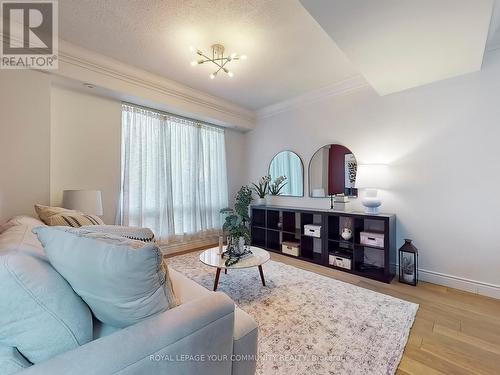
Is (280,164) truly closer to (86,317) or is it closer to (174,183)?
(174,183)

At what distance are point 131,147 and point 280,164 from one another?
8.10ft

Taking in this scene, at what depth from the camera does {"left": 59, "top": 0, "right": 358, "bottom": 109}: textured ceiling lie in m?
1.93

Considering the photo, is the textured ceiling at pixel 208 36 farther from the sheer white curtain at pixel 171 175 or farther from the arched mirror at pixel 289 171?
the arched mirror at pixel 289 171

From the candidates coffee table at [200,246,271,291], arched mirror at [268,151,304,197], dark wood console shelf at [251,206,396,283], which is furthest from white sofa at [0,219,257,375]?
arched mirror at [268,151,304,197]

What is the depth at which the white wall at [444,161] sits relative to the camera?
2316mm

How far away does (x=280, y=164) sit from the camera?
4.14 m

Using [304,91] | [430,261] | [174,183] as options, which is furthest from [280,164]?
[430,261]

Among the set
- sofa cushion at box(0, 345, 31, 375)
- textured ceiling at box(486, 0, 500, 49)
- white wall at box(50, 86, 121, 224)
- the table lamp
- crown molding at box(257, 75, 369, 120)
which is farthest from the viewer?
crown molding at box(257, 75, 369, 120)

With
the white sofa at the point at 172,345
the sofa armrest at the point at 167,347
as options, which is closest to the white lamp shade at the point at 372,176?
the white sofa at the point at 172,345

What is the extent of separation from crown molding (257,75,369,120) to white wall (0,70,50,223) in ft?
10.5

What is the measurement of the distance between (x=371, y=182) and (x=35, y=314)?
3375mm

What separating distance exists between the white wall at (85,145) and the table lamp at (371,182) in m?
3.42

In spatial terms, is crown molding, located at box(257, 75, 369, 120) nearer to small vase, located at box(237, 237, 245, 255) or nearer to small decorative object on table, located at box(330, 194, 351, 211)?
small decorative object on table, located at box(330, 194, 351, 211)

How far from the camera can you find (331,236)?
3.15 m
